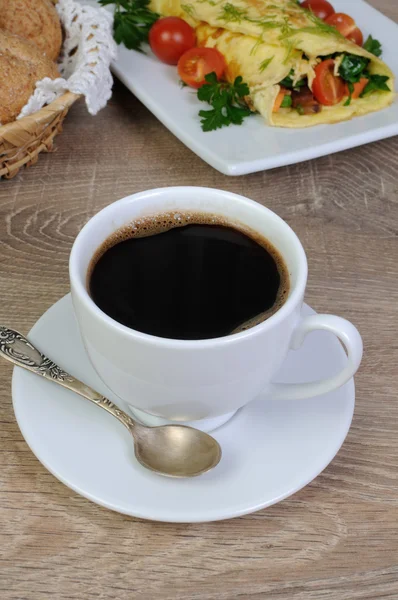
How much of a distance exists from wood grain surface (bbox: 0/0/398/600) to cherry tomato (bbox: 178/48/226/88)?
0.29m

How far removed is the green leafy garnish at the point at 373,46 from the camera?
1.88m

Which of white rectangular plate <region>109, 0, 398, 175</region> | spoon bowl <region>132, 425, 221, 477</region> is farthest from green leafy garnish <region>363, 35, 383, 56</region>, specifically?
spoon bowl <region>132, 425, 221, 477</region>

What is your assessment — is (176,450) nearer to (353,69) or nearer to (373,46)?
(353,69)

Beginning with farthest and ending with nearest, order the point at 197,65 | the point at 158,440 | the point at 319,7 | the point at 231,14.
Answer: the point at 319,7, the point at 231,14, the point at 197,65, the point at 158,440

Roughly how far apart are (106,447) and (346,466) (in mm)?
308

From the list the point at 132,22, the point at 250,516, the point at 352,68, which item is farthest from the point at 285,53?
the point at 250,516

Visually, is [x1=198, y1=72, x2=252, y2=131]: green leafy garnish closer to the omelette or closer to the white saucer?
the omelette

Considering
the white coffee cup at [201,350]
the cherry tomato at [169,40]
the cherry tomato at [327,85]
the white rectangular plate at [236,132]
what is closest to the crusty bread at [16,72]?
the white rectangular plate at [236,132]

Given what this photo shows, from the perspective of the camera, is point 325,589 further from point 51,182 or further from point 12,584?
point 51,182

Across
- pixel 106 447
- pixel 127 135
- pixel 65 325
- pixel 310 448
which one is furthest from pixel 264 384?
Answer: pixel 127 135

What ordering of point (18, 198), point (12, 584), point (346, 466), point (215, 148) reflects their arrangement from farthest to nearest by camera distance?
point (215, 148)
point (18, 198)
point (346, 466)
point (12, 584)

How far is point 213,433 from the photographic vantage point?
0.86 metres

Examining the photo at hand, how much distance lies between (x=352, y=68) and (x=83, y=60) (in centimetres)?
71

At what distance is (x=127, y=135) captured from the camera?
62.0 inches
